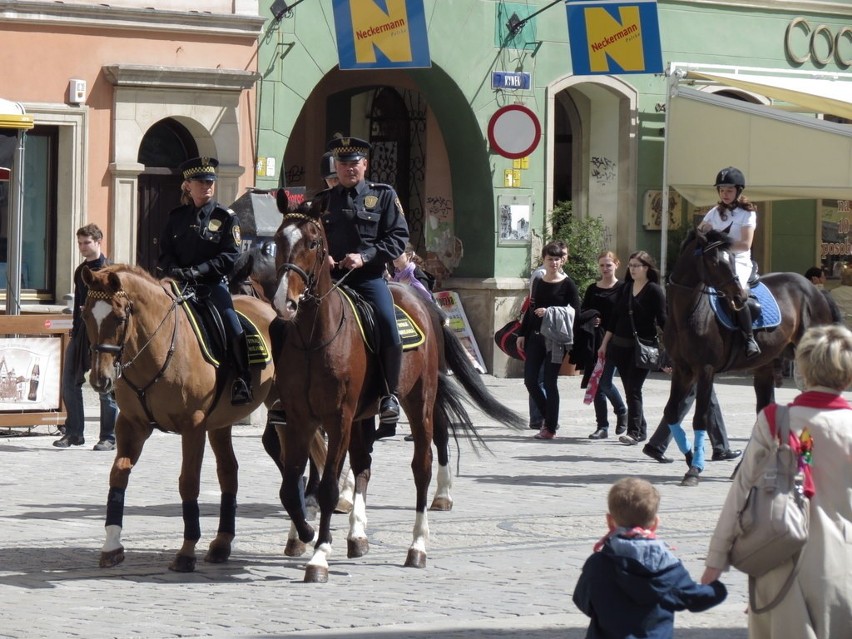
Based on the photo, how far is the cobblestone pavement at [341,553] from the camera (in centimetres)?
796

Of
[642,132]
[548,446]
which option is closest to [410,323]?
[548,446]

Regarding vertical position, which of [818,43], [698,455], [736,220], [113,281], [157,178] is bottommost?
[698,455]

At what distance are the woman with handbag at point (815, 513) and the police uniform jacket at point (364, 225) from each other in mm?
4240

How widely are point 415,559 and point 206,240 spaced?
2236 millimetres

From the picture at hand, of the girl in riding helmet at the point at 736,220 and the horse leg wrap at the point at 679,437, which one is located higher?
the girl in riding helmet at the point at 736,220

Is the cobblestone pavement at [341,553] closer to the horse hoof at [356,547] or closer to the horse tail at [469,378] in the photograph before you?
the horse hoof at [356,547]

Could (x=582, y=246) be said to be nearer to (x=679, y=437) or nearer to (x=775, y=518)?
(x=679, y=437)

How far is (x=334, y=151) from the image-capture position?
10.0 metres

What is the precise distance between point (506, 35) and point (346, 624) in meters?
17.2

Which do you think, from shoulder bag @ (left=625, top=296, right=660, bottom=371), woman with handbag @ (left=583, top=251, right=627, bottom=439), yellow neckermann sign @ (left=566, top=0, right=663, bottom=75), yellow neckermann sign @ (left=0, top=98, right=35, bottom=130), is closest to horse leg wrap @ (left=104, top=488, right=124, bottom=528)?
shoulder bag @ (left=625, top=296, right=660, bottom=371)

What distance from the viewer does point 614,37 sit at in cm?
2322

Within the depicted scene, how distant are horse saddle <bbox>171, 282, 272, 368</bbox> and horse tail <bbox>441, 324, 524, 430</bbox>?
155cm

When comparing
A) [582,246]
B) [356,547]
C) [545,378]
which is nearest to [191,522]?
[356,547]

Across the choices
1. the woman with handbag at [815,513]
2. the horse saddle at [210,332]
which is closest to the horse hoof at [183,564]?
the horse saddle at [210,332]
